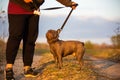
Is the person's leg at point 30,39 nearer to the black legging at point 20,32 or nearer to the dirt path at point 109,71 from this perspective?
the black legging at point 20,32

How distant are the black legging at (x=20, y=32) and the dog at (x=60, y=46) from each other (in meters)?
0.33

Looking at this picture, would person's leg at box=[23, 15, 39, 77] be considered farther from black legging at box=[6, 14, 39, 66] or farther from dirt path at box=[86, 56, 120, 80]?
dirt path at box=[86, 56, 120, 80]

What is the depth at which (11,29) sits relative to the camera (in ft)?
25.6

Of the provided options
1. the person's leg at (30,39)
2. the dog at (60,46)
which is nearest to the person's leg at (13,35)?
the person's leg at (30,39)

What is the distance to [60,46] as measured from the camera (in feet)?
27.3

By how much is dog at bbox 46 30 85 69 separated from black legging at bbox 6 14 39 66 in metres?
0.33

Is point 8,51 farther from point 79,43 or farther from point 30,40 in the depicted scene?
point 79,43

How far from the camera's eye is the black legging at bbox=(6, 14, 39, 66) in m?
7.81

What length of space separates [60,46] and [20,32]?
932 mm

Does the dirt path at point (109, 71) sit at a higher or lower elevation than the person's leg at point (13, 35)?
lower

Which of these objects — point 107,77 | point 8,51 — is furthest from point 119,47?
point 8,51

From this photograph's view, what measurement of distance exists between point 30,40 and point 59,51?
24.4 inches

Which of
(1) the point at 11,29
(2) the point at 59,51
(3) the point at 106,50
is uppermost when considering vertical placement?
(1) the point at 11,29

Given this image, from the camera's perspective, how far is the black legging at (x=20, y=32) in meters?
7.81
